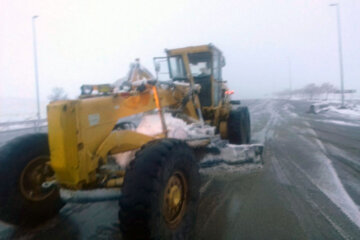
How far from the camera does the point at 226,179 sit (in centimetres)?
543

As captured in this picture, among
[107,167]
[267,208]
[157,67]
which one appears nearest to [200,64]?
[157,67]

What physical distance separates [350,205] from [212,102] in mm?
3885

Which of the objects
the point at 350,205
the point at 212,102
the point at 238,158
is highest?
the point at 212,102

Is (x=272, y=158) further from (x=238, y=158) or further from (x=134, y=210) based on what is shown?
(x=134, y=210)

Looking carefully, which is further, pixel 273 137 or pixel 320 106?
pixel 320 106

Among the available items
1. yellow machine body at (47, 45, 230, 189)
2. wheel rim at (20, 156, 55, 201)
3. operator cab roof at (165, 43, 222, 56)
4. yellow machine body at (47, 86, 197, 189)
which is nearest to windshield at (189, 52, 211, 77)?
operator cab roof at (165, 43, 222, 56)

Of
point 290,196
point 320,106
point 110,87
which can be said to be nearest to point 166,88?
point 110,87

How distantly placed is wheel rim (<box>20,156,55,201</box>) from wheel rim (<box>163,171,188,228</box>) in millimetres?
1662

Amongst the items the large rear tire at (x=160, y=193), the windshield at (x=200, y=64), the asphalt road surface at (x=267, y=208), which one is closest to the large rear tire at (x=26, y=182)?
the asphalt road surface at (x=267, y=208)

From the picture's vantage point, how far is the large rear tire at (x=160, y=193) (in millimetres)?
2484

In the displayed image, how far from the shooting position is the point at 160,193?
105 inches

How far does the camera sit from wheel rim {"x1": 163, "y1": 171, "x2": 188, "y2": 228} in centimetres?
295

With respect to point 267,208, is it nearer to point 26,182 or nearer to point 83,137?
point 83,137

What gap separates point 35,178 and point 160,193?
208 centimetres
